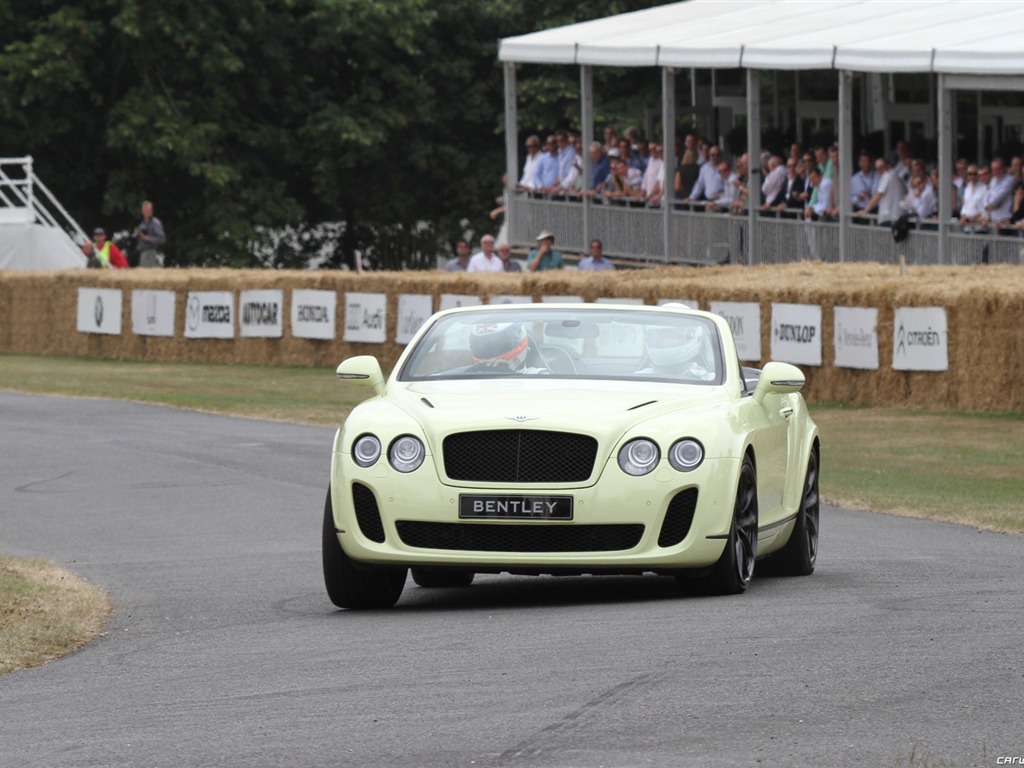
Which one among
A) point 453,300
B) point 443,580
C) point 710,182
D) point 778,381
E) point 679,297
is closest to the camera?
point 778,381

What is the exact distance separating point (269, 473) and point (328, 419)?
20.8 ft

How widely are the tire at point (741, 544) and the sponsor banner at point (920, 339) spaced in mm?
14445

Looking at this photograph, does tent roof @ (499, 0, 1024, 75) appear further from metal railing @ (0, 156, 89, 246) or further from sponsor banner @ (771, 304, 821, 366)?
metal railing @ (0, 156, 89, 246)

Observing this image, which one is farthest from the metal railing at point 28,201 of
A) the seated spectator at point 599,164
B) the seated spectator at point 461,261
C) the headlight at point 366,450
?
the headlight at point 366,450

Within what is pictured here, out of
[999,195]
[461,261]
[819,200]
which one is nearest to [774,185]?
[819,200]

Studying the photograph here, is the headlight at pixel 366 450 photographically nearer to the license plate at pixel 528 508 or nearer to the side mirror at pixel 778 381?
the license plate at pixel 528 508

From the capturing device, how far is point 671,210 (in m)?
36.7

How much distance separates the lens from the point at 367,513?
32.9 feet

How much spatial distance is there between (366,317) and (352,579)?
73.4ft

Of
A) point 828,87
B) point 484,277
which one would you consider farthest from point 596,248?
point 828,87

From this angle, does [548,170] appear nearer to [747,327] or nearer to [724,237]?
[724,237]

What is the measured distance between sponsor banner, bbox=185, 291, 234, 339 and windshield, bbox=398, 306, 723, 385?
927 inches

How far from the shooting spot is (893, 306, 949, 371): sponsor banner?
2456 cm

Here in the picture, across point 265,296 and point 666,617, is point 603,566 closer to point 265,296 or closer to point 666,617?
point 666,617
